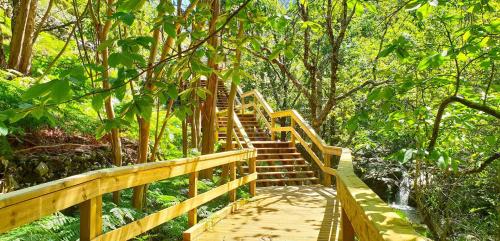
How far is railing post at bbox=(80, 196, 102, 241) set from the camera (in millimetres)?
2348

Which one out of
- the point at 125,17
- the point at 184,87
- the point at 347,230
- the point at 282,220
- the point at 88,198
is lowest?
the point at 282,220

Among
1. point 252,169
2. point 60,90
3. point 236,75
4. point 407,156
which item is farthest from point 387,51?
point 252,169

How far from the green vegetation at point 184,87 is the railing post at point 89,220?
0.43 metres

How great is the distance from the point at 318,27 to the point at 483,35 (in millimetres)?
1216

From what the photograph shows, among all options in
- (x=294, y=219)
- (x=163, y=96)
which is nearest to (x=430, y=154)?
(x=163, y=96)

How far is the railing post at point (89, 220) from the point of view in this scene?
7.70 feet

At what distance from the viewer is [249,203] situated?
22.7ft

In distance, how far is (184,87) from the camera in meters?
8.61

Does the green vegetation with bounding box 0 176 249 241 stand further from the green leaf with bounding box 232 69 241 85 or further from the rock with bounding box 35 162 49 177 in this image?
the green leaf with bounding box 232 69 241 85

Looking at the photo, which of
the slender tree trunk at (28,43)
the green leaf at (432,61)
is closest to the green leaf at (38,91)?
the green leaf at (432,61)

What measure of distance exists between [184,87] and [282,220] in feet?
13.3

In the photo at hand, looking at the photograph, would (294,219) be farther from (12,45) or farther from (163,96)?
(12,45)

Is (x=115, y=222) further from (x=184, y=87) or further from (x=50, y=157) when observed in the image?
(x=184, y=87)

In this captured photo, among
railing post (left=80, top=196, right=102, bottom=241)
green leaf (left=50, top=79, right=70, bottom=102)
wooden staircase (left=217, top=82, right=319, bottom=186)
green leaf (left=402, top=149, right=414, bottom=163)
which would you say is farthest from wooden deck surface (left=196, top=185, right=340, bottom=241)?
green leaf (left=50, top=79, right=70, bottom=102)
